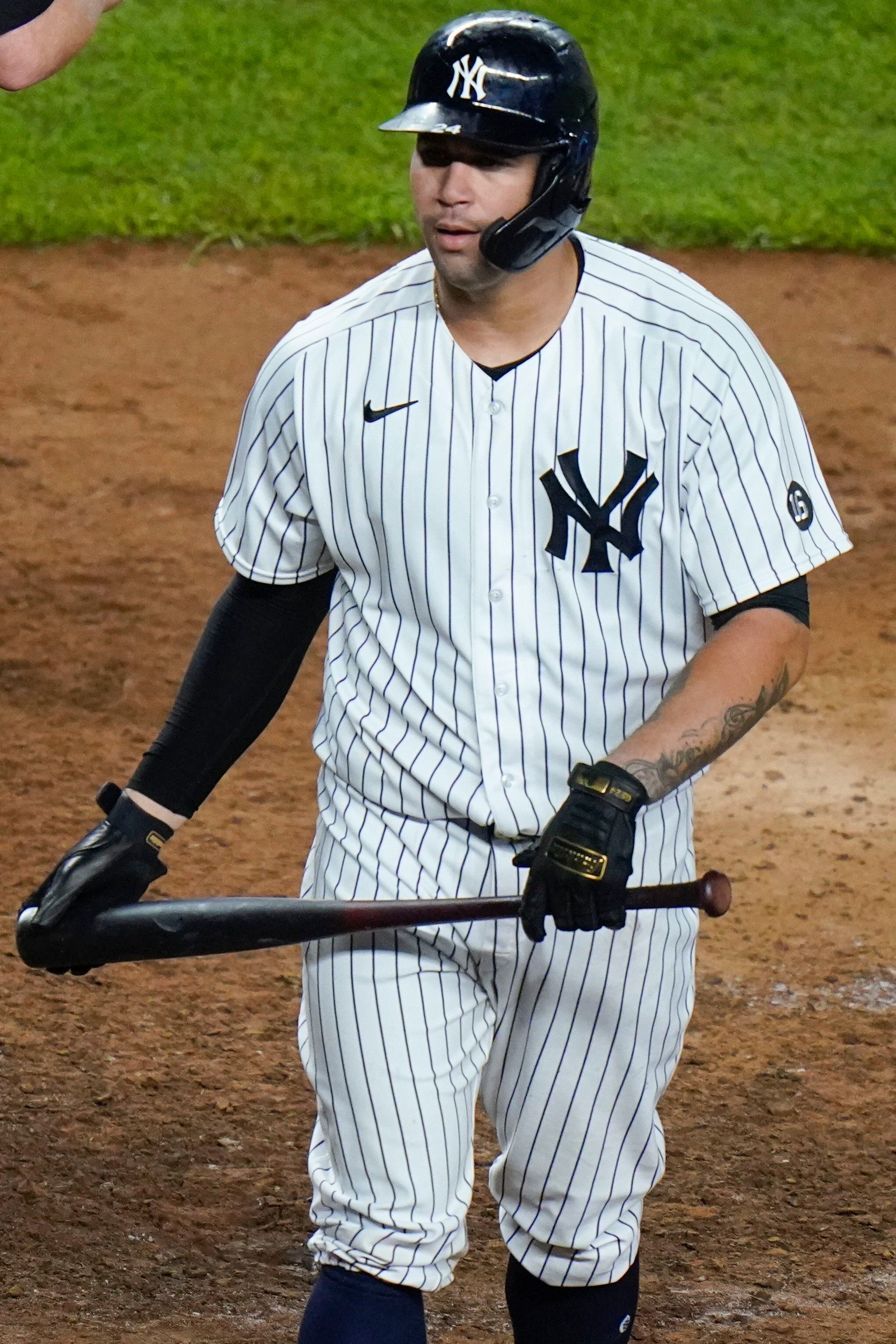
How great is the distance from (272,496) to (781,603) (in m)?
0.67

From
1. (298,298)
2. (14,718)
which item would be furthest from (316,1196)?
(298,298)

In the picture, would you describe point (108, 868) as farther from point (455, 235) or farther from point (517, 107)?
point (517, 107)

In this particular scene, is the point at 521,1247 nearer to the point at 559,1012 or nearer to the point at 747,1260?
the point at 559,1012

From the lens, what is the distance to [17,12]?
3.61 m

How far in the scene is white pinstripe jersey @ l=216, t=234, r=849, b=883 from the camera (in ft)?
7.83

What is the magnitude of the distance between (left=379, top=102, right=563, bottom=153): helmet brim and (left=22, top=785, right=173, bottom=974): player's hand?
38.9 inches

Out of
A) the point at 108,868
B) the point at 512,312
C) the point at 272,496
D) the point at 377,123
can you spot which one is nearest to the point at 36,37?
the point at 272,496

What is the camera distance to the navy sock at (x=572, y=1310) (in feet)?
8.66

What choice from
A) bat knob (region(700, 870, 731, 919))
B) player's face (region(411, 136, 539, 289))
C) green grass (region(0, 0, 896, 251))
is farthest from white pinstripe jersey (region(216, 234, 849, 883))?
green grass (region(0, 0, 896, 251))

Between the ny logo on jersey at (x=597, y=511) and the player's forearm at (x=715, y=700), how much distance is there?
0.17 m

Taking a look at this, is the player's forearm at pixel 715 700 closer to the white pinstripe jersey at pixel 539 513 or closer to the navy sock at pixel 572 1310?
the white pinstripe jersey at pixel 539 513

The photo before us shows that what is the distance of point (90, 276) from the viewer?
28.4 ft

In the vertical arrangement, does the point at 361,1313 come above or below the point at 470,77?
below

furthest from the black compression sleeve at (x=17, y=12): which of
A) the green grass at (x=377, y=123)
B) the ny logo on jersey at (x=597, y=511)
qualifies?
the green grass at (x=377, y=123)
